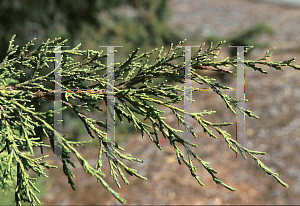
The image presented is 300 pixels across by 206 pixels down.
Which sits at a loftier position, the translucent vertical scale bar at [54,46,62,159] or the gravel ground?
the translucent vertical scale bar at [54,46,62,159]

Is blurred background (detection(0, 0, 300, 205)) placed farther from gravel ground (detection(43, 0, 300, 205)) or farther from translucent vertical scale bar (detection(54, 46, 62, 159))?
translucent vertical scale bar (detection(54, 46, 62, 159))

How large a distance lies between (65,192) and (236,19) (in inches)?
623

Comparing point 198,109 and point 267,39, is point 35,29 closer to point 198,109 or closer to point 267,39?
point 198,109

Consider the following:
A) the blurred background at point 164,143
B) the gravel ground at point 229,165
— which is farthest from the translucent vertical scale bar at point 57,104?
the gravel ground at point 229,165

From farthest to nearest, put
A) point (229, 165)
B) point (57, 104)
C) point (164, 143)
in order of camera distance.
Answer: point (164, 143)
point (229, 165)
point (57, 104)

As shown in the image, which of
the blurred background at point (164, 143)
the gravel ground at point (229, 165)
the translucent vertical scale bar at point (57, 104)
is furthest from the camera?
the blurred background at point (164, 143)

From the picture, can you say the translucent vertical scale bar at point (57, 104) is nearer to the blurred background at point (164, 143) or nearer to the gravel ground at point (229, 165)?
the blurred background at point (164, 143)

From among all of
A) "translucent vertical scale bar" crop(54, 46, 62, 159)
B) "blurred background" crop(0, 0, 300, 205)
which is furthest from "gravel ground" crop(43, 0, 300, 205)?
"translucent vertical scale bar" crop(54, 46, 62, 159)

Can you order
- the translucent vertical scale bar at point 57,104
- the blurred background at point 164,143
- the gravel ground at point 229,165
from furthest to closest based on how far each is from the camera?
the blurred background at point 164,143, the gravel ground at point 229,165, the translucent vertical scale bar at point 57,104

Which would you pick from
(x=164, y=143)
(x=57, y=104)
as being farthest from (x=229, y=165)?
(x=57, y=104)

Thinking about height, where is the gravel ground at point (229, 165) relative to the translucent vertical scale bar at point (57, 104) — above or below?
below

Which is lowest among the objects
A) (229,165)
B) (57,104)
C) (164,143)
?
(229,165)

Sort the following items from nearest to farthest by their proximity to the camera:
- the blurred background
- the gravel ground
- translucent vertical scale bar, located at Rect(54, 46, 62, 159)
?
translucent vertical scale bar, located at Rect(54, 46, 62, 159), the gravel ground, the blurred background

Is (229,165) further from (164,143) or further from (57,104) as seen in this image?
(57,104)
